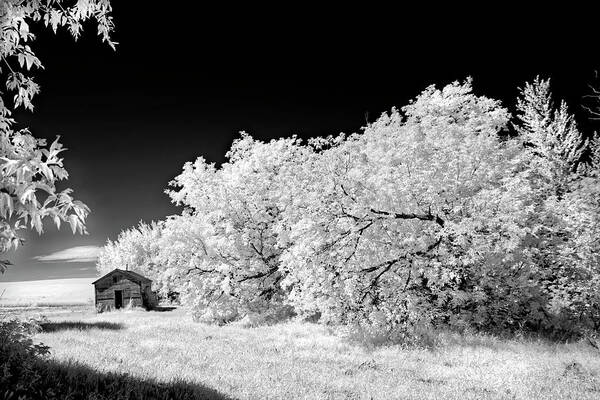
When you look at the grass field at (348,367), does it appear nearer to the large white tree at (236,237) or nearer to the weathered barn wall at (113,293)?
the large white tree at (236,237)

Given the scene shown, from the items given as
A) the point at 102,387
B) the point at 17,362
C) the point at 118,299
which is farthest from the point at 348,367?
the point at 118,299

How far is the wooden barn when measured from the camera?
4528 cm

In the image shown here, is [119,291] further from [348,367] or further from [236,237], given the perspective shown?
[348,367]

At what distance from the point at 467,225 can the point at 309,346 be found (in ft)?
25.1

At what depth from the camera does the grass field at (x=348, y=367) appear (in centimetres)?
917

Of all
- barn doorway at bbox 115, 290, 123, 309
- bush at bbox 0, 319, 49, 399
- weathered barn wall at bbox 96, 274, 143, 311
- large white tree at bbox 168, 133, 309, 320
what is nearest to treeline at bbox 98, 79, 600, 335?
large white tree at bbox 168, 133, 309, 320

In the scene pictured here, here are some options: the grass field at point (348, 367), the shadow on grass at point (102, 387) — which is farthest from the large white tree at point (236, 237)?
the shadow on grass at point (102, 387)

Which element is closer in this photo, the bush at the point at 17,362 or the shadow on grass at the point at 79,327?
the bush at the point at 17,362

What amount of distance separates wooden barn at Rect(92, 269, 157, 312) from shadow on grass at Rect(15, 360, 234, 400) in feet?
136

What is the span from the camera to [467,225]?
46.3ft

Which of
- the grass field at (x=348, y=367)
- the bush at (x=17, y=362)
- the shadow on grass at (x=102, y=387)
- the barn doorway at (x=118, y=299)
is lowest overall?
the grass field at (x=348, y=367)

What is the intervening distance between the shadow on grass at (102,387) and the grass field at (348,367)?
24cm

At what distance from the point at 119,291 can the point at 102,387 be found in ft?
143

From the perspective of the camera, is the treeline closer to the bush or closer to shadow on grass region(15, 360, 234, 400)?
shadow on grass region(15, 360, 234, 400)
